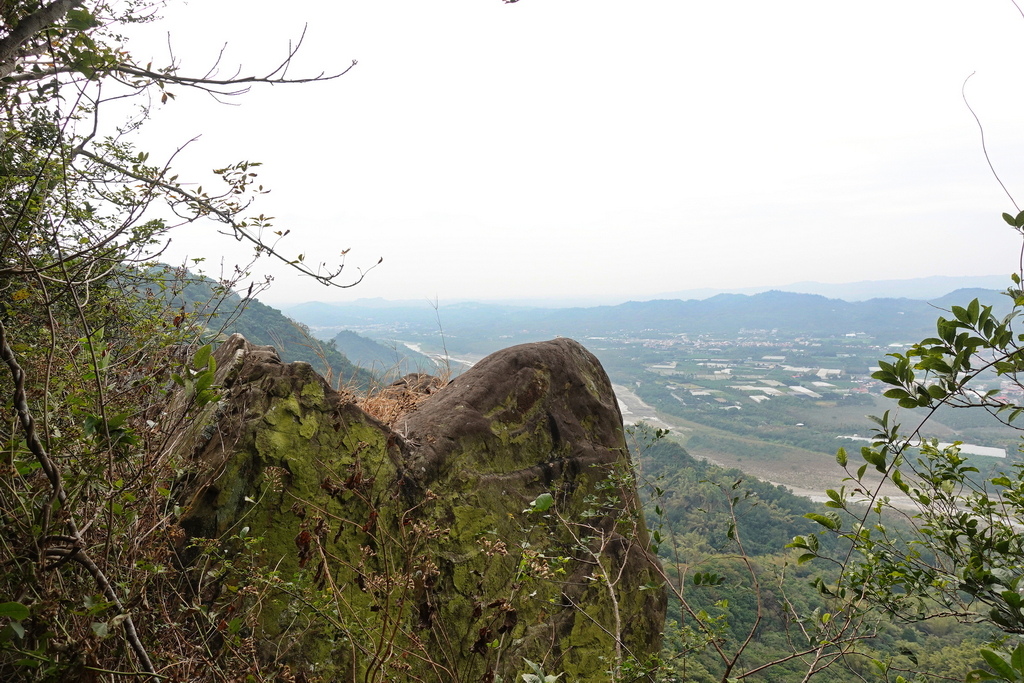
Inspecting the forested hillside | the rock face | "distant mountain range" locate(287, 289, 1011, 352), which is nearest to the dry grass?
the rock face

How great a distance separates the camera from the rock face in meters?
2.59

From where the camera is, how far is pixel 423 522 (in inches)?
103

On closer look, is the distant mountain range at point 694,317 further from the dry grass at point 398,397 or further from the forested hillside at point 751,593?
the dry grass at point 398,397

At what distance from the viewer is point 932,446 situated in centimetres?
240

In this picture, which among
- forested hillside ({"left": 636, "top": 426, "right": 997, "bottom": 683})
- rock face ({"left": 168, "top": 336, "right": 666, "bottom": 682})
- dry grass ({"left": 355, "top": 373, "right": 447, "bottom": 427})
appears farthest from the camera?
dry grass ({"left": 355, "top": 373, "right": 447, "bottom": 427})

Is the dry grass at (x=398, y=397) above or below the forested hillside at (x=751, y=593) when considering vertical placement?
above

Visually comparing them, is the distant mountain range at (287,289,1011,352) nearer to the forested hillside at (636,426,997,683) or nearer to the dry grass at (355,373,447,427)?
the forested hillside at (636,426,997,683)

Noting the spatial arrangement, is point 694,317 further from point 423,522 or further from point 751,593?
point 423,522

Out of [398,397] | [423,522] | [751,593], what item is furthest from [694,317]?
[423,522]

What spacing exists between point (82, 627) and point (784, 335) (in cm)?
12877

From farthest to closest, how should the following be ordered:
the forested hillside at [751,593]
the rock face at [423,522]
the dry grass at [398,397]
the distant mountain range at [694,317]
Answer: the distant mountain range at [694,317]
the dry grass at [398,397]
the forested hillside at [751,593]
the rock face at [423,522]

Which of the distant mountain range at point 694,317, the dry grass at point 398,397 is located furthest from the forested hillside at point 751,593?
the distant mountain range at point 694,317

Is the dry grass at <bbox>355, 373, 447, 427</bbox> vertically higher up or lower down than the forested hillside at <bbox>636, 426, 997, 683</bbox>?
higher up

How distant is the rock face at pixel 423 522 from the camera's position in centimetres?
259
